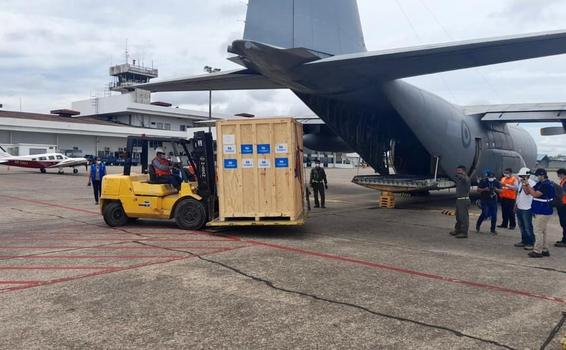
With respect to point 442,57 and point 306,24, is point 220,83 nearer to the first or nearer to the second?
point 306,24

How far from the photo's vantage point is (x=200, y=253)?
8.48 meters

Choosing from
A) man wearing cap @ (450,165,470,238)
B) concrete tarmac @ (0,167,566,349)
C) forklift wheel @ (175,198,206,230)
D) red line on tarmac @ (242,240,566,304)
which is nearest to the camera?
concrete tarmac @ (0,167,566,349)

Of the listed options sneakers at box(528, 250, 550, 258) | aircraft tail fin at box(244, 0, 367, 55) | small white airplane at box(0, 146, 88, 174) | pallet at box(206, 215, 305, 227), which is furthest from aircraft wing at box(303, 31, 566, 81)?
small white airplane at box(0, 146, 88, 174)

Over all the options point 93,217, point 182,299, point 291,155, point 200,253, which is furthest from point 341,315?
point 93,217

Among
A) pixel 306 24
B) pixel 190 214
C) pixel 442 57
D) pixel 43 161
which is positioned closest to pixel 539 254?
pixel 442 57

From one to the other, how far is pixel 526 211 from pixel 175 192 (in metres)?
8.35

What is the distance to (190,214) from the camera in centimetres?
1123

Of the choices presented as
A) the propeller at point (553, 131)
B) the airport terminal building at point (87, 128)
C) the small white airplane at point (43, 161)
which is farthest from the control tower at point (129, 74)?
the propeller at point (553, 131)

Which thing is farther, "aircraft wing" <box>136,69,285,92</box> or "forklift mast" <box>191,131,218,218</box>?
"aircraft wing" <box>136,69,285,92</box>

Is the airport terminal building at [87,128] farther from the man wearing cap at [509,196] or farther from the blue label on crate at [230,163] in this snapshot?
the man wearing cap at [509,196]

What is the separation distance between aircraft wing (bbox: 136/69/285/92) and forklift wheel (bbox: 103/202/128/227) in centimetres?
426

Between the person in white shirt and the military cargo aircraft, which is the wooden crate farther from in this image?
A: the person in white shirt

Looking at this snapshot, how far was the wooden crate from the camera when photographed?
33.7 feet

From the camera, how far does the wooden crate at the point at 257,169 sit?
10273 mm
